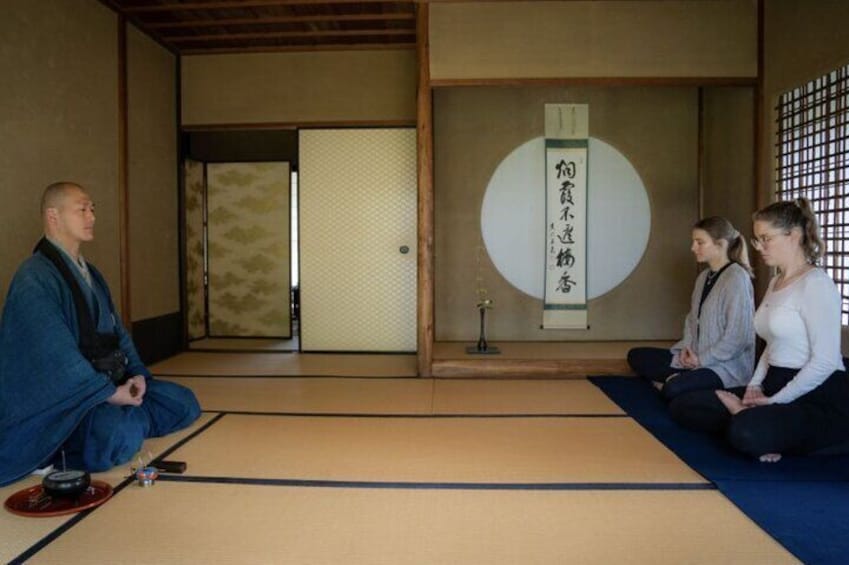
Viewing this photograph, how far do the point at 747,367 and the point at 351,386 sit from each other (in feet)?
7.85

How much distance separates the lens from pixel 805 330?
108 inches

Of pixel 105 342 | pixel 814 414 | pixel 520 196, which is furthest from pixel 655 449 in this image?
pixel 520 196

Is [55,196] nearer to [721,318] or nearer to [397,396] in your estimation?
[397,396]

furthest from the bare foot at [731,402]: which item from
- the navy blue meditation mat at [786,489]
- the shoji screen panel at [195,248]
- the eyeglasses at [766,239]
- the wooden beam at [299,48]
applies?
the shoji screen panel at [195,248]

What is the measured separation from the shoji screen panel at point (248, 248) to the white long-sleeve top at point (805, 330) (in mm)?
4862

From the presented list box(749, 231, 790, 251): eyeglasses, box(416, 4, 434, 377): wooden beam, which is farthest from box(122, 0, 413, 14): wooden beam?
box(749, 231, 790, 251): eyeglasses

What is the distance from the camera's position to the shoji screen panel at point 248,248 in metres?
6.63

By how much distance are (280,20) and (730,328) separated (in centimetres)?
383

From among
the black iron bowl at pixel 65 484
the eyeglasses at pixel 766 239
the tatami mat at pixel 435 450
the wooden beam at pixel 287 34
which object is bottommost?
the tatami mat at pixel 435 450

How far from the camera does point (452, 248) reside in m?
5.79

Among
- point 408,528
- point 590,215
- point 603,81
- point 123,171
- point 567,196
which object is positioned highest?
point 603,81

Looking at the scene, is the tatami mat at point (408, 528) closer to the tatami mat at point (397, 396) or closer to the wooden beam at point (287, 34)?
the tatami mat at point (397, 396)

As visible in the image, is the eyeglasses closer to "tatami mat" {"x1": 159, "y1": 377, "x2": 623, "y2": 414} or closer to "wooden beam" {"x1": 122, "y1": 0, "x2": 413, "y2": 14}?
"tatami mat" {"x1": 159, "y1": 377, "x2": 623, "y2": 414}

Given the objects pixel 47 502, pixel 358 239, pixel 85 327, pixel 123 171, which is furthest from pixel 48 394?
pixel 358 239
